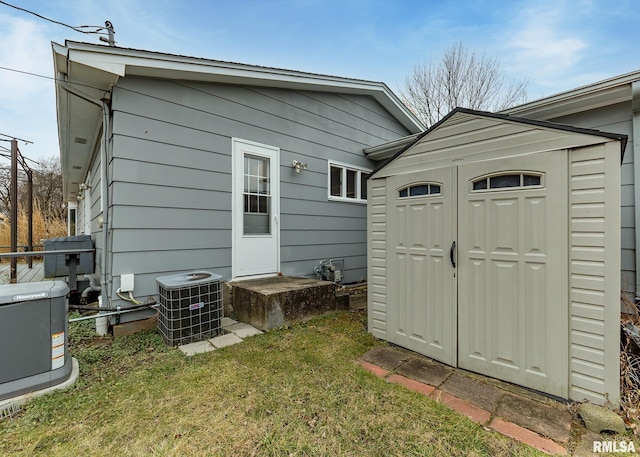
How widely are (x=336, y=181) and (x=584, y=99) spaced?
3920 mm

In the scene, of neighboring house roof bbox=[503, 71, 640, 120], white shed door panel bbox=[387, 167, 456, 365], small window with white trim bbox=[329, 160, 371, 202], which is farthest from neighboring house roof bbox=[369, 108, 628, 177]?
small window with white trim bbox=[329, 160, 371, 202]

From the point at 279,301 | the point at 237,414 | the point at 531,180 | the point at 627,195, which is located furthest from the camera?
the point at 279,301

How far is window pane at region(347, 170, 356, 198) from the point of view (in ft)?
20.8

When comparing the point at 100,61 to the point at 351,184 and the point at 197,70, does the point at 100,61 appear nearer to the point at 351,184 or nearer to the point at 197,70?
the point at 197,70

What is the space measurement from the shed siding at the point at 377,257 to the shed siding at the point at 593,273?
1.64 meters

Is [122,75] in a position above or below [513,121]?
above

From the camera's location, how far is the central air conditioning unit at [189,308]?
3.14m

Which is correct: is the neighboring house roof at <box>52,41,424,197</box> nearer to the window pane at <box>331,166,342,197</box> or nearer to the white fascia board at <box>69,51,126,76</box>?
the white fascia board at <box>69,51,126,76</box>

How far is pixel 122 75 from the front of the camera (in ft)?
10.8

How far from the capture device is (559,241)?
2.14 metres

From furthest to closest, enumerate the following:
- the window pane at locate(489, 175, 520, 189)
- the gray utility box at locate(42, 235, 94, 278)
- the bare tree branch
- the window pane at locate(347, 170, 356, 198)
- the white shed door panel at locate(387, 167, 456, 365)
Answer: the bare tree branch
the window pane at locate(347, 170, 356, 198)
the gray utility box at locate(42, 235, 94, 278)
the white shed door panel at locate(387, 167, 456, 365)
the window pane at locate(489, 175, 520, 189)

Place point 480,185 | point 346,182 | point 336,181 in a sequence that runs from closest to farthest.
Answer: point 480,185
point 336,181
point 346,182

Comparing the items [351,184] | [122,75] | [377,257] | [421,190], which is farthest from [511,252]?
[122,75]

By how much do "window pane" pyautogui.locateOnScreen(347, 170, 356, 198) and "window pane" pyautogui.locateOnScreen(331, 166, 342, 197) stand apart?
0.30 metres
